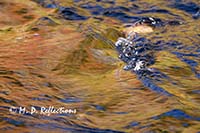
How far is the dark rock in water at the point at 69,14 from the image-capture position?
6.91 m

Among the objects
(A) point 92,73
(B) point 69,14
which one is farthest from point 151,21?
(A) point 92,73

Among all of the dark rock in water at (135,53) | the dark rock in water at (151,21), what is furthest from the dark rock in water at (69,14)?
the dark rock in water at (135,53)

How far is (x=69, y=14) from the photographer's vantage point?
7062mm

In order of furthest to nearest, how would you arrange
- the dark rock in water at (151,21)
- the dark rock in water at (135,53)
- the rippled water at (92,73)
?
the dark rock in water at (151,21), the dark rock in water at (135,53), the rippled water at (92,73)

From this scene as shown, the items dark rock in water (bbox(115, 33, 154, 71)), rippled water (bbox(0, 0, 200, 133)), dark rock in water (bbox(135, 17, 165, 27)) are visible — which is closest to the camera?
rippled water (bbox(0, 0, 200, 133))

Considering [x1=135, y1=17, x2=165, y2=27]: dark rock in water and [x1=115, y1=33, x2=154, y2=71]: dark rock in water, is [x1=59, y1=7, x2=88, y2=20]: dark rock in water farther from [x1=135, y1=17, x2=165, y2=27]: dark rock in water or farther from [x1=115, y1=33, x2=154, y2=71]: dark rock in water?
[x1=115, y1=33, x2=154, y2=71]: dark rock in water

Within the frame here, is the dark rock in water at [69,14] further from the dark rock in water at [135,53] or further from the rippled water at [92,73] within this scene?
the dark rock in water at [135,53]

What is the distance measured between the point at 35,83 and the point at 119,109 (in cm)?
84

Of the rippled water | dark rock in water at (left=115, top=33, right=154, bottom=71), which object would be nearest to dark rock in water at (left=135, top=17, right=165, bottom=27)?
the rippled water

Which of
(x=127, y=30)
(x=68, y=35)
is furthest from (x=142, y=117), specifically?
(x=127, y=30)

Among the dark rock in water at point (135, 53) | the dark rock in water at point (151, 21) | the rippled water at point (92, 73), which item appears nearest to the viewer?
the rippled water at point (92, 73)

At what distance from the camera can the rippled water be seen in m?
3.69

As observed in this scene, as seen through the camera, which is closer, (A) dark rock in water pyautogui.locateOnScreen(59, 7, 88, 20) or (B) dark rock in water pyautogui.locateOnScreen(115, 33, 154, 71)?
(B) dark rock in water pyautogui.locateOnScreen(115, 33, 154, 71)

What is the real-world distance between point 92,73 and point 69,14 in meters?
2.44
